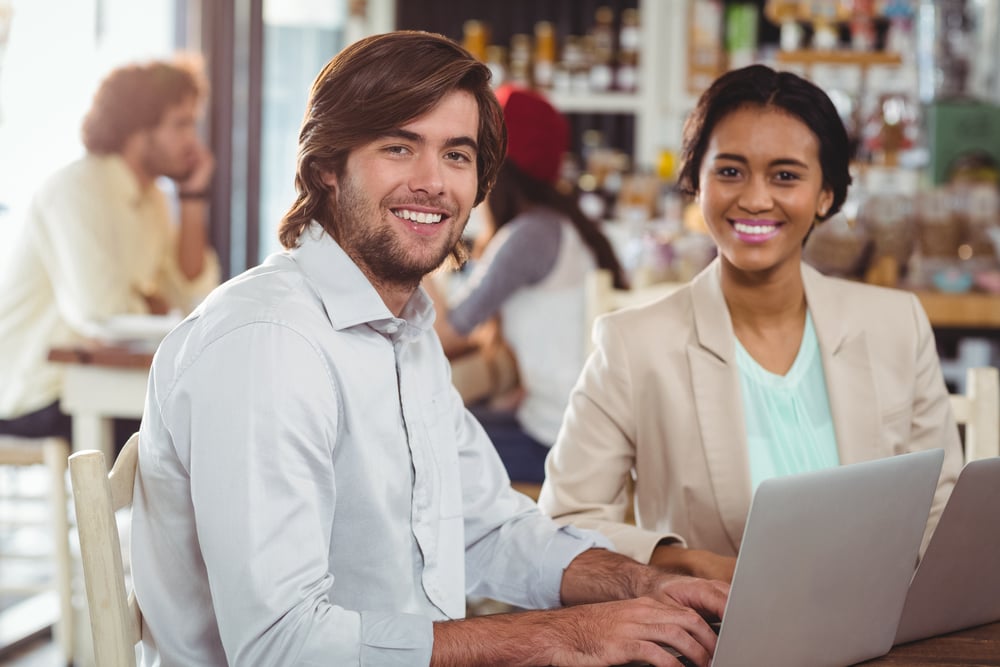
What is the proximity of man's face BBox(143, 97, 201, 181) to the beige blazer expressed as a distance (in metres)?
2.45

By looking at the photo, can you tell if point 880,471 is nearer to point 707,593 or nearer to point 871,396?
point 707,593

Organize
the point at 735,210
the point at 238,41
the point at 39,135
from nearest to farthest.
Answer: the point at 735,210, the point at 39,135, the point at 238,41

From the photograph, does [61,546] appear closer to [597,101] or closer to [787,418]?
[787,418]

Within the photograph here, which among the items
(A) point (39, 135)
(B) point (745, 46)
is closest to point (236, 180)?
(A) point (39, 135)

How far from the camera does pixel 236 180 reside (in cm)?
504

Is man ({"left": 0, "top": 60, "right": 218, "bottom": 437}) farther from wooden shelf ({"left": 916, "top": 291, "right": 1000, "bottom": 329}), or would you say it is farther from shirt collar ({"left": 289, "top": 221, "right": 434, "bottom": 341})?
wooden shelf ({"left": 916, "top": 291, "right": 1000, "bottom": 329})

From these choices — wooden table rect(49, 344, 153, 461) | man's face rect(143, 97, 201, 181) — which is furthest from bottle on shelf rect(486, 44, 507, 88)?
wooden table rect(49, 344, 153, 461)

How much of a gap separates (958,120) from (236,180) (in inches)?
124

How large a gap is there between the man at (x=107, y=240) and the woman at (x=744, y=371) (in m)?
1.76

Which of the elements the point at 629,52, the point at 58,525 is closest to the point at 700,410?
the point at 58,525

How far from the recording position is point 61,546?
2.84 metres

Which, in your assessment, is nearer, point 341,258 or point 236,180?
point 341,258

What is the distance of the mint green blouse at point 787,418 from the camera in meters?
1.63

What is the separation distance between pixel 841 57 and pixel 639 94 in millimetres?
1026
